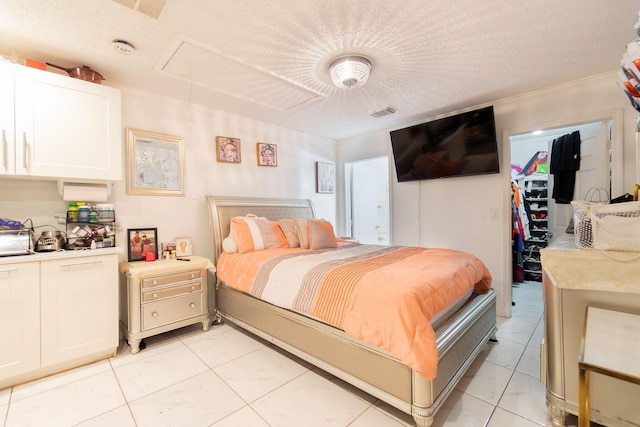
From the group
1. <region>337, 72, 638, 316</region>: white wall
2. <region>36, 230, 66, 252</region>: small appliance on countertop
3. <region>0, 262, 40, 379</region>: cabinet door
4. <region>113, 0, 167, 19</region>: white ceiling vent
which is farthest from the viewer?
<region>337, 72, 638, 316</region>: white wall

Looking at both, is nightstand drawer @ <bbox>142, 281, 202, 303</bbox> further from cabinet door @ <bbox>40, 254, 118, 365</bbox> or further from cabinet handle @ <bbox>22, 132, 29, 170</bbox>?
cabinet handle @ <bbox>22, 132, 29, 170</bbox>

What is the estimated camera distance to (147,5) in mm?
1693

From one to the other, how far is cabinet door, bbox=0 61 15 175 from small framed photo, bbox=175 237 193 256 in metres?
1.43

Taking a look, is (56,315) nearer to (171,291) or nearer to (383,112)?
(171,291)

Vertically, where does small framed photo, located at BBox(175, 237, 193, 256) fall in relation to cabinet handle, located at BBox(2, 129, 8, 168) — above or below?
below

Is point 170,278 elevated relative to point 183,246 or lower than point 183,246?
lower

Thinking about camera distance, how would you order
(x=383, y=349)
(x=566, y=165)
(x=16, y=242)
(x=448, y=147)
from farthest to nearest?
(x=566, y=165) < (x=448, y=147) < (x=16, y=242) < (x=383, y=349)

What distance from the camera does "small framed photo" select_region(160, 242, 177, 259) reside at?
2921mm

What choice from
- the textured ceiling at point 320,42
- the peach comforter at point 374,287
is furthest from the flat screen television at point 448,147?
the peach comforter at point 374,287

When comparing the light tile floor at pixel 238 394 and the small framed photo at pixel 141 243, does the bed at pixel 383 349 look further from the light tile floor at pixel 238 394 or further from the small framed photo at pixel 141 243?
the small framed photo at pixel 141 243

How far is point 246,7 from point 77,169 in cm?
187

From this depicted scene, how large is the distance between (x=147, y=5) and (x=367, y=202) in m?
4.27

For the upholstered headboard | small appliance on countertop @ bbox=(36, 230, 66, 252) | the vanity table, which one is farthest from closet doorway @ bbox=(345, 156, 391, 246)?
small appliance on countertop @ bbox=(36, 230, 66, 252)

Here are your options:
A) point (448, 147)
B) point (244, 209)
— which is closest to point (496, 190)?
point (448, 147)
